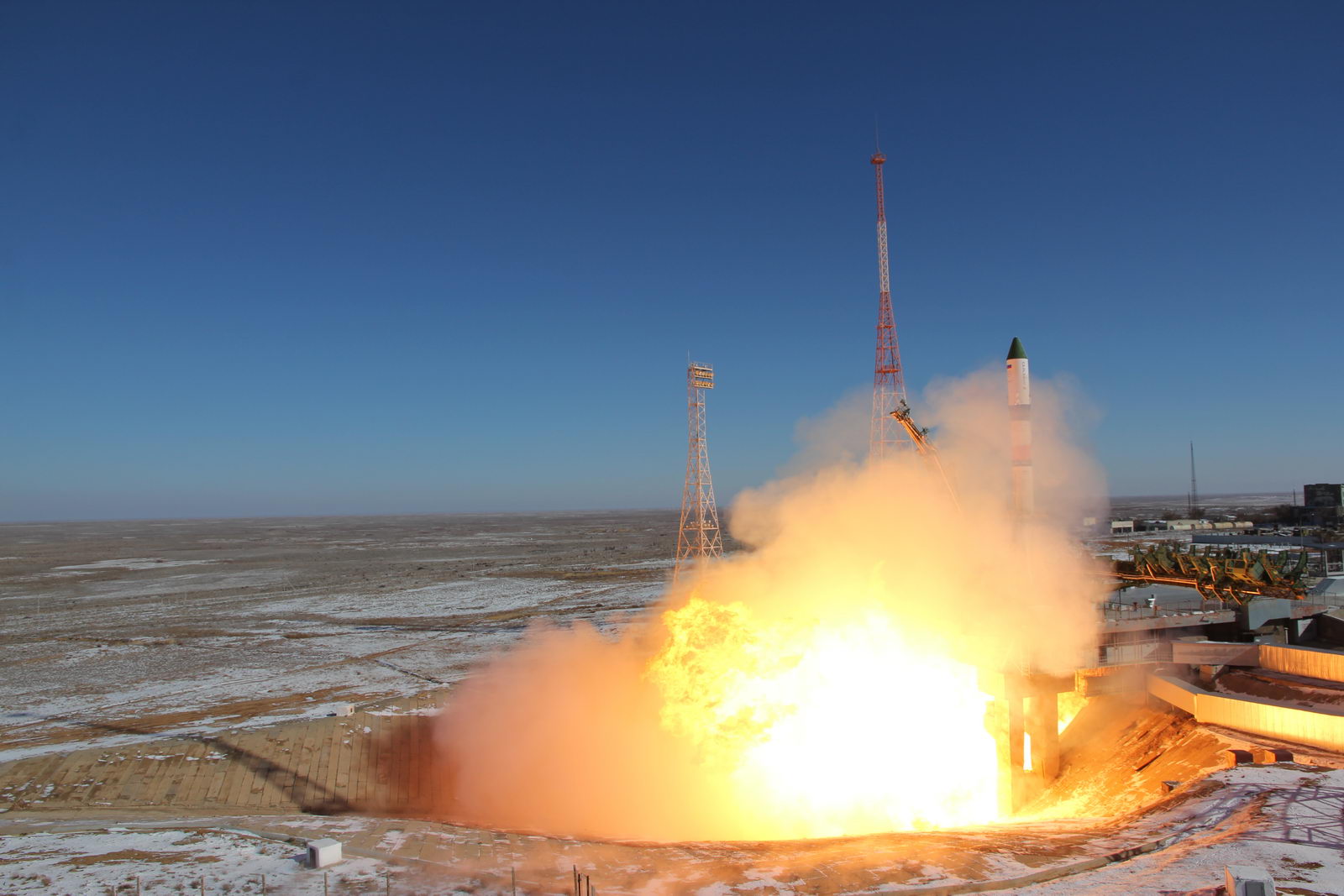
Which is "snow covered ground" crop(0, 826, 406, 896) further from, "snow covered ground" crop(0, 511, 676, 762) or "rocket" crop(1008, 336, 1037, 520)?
"rocket" crop(1008, 336, 1037, 520)

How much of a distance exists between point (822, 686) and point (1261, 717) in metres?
12.1

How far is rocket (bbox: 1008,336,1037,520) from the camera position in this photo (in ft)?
90.0

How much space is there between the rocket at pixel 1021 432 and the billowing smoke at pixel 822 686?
91 centimetres

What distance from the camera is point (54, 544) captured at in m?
164

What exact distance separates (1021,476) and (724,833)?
15.2 meters

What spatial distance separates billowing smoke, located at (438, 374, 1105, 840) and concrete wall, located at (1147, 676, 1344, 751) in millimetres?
3849

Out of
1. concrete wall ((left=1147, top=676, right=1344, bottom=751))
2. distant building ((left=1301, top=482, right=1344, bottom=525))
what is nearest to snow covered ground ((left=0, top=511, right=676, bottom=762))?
concrete wall ((left=1147, top=676, right=1344, bottom=751))

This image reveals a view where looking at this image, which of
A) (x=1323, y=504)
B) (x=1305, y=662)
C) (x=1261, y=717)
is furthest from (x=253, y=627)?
(x=1323, y=504)

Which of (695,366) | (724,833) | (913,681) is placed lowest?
(724,833)

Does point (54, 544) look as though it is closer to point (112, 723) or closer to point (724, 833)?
point (112, 723)

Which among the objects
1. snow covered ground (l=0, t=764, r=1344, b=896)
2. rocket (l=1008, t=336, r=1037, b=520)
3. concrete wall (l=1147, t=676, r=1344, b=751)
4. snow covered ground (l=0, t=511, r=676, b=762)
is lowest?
snow covered ground (l=0, t=511, r=676, b=762)

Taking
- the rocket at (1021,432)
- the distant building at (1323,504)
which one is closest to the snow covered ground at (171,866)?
the rocket at (1021,432)

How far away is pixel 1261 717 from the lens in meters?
22.4

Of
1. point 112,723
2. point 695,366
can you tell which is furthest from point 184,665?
point 695,366
